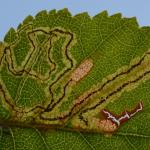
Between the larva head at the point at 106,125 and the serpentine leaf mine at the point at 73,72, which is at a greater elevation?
the serpentine leaf mine at the point at 73,72

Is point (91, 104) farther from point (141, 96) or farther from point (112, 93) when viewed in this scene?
point (141, 96)

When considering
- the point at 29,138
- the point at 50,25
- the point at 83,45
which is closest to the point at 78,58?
the point at 83,45

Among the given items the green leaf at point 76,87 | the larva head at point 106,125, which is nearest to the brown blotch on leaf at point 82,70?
the green leaf at point 76,87

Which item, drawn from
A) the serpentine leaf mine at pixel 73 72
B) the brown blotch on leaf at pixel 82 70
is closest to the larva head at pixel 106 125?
the serpentine leaf mine at pixel 73 72

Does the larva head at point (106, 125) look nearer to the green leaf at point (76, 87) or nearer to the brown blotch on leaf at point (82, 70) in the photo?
the green leaf at point (76, 87)

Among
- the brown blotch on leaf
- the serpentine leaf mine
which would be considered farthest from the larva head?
the brown blotch on leaf

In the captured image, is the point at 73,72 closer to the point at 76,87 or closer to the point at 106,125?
the point at 76,87

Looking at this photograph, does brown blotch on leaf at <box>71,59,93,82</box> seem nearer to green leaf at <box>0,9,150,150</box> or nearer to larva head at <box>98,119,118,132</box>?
green leaf at <box>0,9,150,150</box>

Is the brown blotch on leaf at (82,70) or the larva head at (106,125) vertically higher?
the brown blotch on leaf at (82,70)

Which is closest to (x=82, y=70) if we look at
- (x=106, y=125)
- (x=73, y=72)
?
(x=73, y=72)
